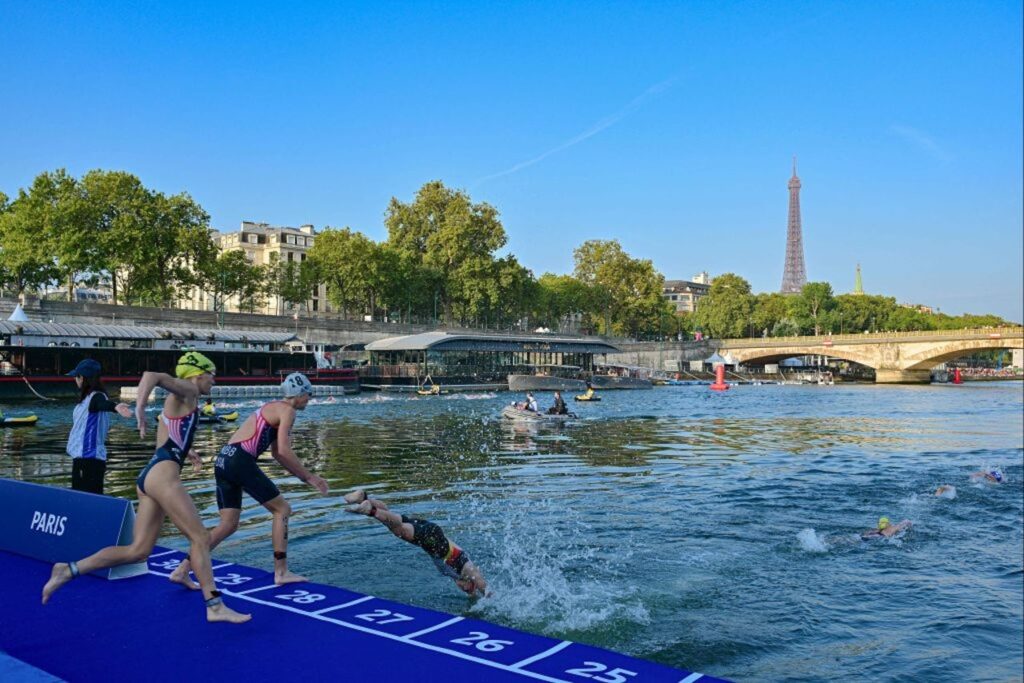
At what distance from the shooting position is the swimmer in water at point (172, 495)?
23.5 feet

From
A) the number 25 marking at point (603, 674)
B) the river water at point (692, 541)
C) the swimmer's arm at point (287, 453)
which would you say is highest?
the swimmer's arm at point (287, 453)

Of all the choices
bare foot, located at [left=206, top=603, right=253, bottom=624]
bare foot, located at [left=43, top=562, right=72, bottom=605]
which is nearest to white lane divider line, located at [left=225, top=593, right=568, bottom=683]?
bare foot, located at [left=206, top=603, right=253, bottom=624]

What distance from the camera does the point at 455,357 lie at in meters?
A: 82.1

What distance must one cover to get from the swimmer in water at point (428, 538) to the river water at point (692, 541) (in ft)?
1.60

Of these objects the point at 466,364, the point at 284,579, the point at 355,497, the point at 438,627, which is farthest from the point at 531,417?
the point at 466,364

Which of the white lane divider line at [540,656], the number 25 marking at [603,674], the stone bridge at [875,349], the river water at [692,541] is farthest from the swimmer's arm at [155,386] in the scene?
the stone bridge at [875,349]

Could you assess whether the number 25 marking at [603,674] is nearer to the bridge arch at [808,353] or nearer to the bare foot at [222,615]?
the bare foot at [222,615]

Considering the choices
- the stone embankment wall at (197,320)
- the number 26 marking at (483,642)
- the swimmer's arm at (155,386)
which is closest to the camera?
the number 26 marking at (483,642)

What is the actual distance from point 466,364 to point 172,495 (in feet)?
249

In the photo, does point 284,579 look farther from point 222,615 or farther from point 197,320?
point 197,320

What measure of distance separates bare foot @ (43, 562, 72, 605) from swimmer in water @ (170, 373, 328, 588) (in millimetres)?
1103

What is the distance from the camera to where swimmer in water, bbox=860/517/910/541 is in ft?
50.1

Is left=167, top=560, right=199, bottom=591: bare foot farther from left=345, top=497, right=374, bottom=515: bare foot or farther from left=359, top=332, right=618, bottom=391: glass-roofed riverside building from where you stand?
left=359, top=332, right=618, bottom=391: glass-roofed riverside building

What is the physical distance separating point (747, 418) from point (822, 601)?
1519 inches
